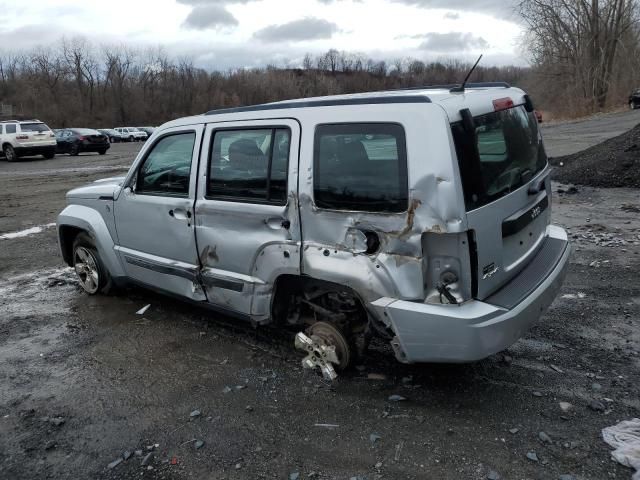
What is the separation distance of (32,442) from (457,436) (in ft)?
8.46

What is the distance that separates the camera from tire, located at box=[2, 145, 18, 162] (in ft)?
83.5

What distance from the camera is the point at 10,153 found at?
2562 centimetres

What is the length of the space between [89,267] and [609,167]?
10.5 meters

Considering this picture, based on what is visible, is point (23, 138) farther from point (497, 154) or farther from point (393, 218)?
point (497, 154)

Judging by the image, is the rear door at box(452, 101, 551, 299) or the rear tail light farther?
the rear tail light

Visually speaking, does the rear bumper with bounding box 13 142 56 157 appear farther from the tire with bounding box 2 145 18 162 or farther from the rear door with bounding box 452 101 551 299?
the rear door with bounding box 452 101 551 299

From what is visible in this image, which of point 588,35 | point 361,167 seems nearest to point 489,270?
point 361,167

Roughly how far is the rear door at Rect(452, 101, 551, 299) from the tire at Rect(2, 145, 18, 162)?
26.9 m

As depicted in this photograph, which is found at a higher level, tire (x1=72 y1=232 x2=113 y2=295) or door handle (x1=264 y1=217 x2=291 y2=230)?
door handle (x1=264 y1=217 x2=291 y2=230)

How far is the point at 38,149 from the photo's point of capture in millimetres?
25844

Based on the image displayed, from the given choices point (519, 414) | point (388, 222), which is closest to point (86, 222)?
point (388, 222)

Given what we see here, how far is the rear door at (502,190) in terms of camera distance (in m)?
3.11

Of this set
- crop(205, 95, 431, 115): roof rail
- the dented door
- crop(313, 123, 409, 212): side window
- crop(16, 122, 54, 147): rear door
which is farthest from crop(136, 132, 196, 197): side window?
crop(16, 122, 54, 147): rear door

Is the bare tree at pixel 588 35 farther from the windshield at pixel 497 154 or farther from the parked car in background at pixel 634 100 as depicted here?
the windshield at pixel 497 154
